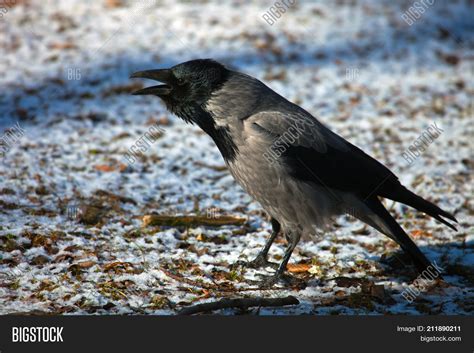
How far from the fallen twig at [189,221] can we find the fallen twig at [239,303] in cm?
167

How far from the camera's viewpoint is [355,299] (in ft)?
15.0

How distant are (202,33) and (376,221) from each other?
7019 millimetres

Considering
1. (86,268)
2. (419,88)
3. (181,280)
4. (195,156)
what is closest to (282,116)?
(181,280)

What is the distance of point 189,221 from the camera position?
582 centimetres

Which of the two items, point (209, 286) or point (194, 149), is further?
point (194, 149)

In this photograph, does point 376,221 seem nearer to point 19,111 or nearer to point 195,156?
point 195,156

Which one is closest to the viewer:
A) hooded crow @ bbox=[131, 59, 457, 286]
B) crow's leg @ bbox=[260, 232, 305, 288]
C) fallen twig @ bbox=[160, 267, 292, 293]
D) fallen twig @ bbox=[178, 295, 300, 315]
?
fallen twig @ bbox=[178, 295, 300, 315]

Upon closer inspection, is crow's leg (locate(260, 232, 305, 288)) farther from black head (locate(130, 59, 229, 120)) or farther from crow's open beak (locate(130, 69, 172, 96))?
crow's open beak (locate(130, 69, 172, 96))

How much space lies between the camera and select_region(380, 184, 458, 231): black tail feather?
5051 millimetres

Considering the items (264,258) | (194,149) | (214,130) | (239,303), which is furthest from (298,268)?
(194,149)

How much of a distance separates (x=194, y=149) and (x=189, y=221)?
2141 millimetres

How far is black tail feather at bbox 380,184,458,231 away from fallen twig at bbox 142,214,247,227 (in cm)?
164

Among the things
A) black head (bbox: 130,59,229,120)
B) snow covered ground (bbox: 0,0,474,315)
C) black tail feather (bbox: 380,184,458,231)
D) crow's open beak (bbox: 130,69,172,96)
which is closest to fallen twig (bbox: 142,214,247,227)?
snow covered ground (bbox: 0,0,474,315)

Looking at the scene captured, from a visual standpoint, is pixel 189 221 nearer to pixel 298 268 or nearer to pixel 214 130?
pixel 214 130
